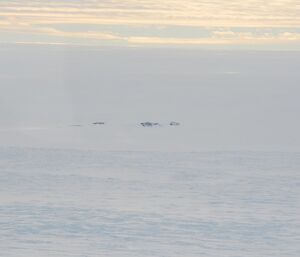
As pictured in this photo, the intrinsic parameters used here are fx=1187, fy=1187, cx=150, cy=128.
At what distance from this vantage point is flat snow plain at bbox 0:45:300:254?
19.6 m

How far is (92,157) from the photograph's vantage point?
2792 centimetres

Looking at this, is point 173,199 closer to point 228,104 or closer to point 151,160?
point 151,160

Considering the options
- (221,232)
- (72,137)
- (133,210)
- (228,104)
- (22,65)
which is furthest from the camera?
(22,65)

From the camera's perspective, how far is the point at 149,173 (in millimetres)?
25703

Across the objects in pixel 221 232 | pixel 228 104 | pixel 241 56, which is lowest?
pixel 241 56

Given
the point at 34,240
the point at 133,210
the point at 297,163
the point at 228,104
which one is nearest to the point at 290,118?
the point at 228,104

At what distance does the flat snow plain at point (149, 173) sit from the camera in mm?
19609

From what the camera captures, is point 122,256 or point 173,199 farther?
point 173,199

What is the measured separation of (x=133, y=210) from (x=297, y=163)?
6325 mm

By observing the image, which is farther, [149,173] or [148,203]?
[149,173]

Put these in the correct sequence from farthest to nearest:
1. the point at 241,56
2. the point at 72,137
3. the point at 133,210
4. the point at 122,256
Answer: the point at 241,56 → the point at 72,137 → the point at 133,210 → the point at 122,256

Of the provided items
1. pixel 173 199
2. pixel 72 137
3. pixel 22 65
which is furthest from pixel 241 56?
pixel 173 199

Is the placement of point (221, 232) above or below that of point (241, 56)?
above

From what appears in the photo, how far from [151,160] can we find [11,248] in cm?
907
